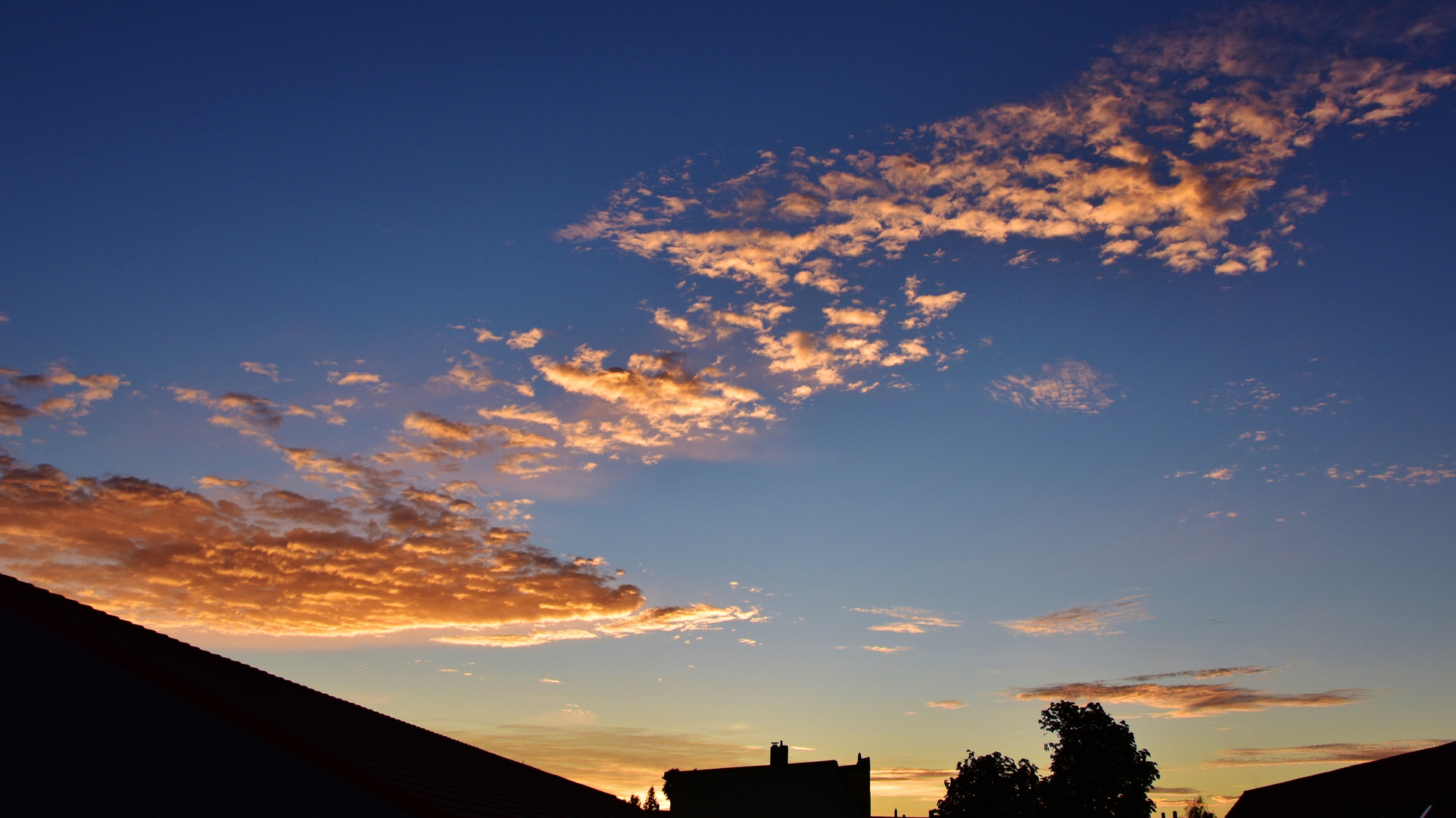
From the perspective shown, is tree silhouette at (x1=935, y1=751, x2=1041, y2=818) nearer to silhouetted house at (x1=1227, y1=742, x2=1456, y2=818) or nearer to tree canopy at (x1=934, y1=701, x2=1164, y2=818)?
tree canopy at (x1=934, y1=701, x2=1164, y2=818)

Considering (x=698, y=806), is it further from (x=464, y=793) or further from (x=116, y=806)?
(x=116, y=806)

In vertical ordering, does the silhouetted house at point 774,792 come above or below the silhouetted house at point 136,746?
below

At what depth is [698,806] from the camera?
150 feet

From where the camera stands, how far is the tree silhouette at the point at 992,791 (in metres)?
76.5

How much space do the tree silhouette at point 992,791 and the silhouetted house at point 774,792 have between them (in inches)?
1444

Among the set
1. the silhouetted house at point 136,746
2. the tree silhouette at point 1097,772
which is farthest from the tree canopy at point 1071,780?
the silhouetted house at point 136,746

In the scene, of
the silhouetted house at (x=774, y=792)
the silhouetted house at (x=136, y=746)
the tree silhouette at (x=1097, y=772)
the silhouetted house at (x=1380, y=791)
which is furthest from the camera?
the tree silhouette at (x=1097, y=772)

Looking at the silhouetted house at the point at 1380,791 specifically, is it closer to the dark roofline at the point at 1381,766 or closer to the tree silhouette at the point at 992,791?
the dark roofline at the point at 1381,766

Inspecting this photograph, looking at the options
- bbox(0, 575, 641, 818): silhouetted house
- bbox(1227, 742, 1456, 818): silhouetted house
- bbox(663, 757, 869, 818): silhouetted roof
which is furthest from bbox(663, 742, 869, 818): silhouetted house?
bbox(0, 575, 641, 818): silhouetted house

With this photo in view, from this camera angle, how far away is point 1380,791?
37625mm

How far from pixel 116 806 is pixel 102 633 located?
311 centimetres

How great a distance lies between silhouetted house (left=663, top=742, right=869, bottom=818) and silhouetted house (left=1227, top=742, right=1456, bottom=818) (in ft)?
71.9

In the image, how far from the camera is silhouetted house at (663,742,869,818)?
44.4 m

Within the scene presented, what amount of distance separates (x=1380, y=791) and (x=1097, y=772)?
132 feet
